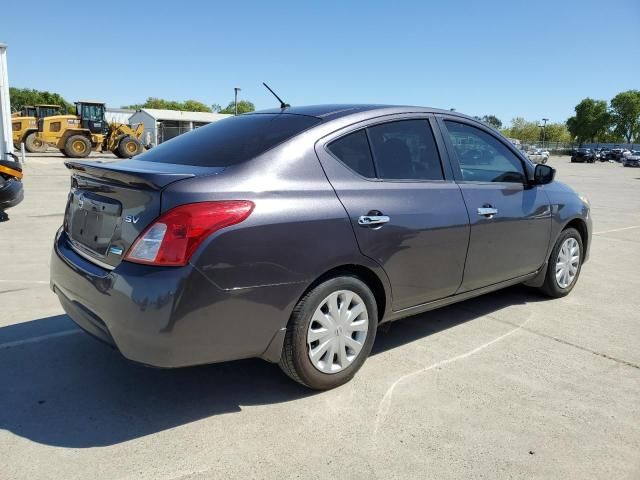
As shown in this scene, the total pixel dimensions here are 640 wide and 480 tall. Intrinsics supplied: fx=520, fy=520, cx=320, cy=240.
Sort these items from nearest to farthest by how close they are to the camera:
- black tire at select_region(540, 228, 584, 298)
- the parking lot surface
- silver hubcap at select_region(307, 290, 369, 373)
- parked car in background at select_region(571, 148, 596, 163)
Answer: the parking lot surface < silver hubcap at select_region(307, 290, 369, 373) < black tire at select_region(540, 228, 584, 298) < parked car in background at select_region(571, 148, 596, 163)

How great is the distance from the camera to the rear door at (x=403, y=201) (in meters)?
3.03

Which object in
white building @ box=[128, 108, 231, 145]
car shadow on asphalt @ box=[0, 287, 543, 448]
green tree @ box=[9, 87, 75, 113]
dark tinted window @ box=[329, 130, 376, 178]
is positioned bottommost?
car shadow on asphalt @ box=[0, 287, 543, 448]

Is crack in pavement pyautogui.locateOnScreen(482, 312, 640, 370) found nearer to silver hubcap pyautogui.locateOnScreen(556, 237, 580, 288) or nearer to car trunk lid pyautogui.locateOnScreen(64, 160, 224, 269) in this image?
silver hubcap pyautogui.locateOnScreen(556, 237, 580, 288)

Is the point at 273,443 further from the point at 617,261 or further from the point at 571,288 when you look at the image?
the point at 617,261

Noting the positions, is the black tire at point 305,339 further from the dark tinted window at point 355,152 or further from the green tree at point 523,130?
the green tree at point 523,130

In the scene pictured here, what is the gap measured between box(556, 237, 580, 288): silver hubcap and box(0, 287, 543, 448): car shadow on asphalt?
185 centimetres

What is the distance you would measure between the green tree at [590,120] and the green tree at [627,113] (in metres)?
1.76

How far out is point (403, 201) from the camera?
3.24 meters

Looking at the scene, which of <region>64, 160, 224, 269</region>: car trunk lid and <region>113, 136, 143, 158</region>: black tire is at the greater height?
<region>113, 136, 143, 158</region>: black tire

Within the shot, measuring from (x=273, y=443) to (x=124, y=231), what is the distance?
1.28 metres

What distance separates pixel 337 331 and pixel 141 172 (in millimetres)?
1374

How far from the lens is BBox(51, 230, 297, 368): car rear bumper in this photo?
2.41 meters

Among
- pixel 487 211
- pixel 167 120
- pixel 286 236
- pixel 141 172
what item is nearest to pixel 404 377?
pixel 286 236

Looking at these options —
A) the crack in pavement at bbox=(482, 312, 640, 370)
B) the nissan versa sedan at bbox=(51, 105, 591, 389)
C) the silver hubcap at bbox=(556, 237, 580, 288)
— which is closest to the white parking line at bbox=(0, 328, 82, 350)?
the nissan versa sedan at bbox=(51, 105, 591, 389)
